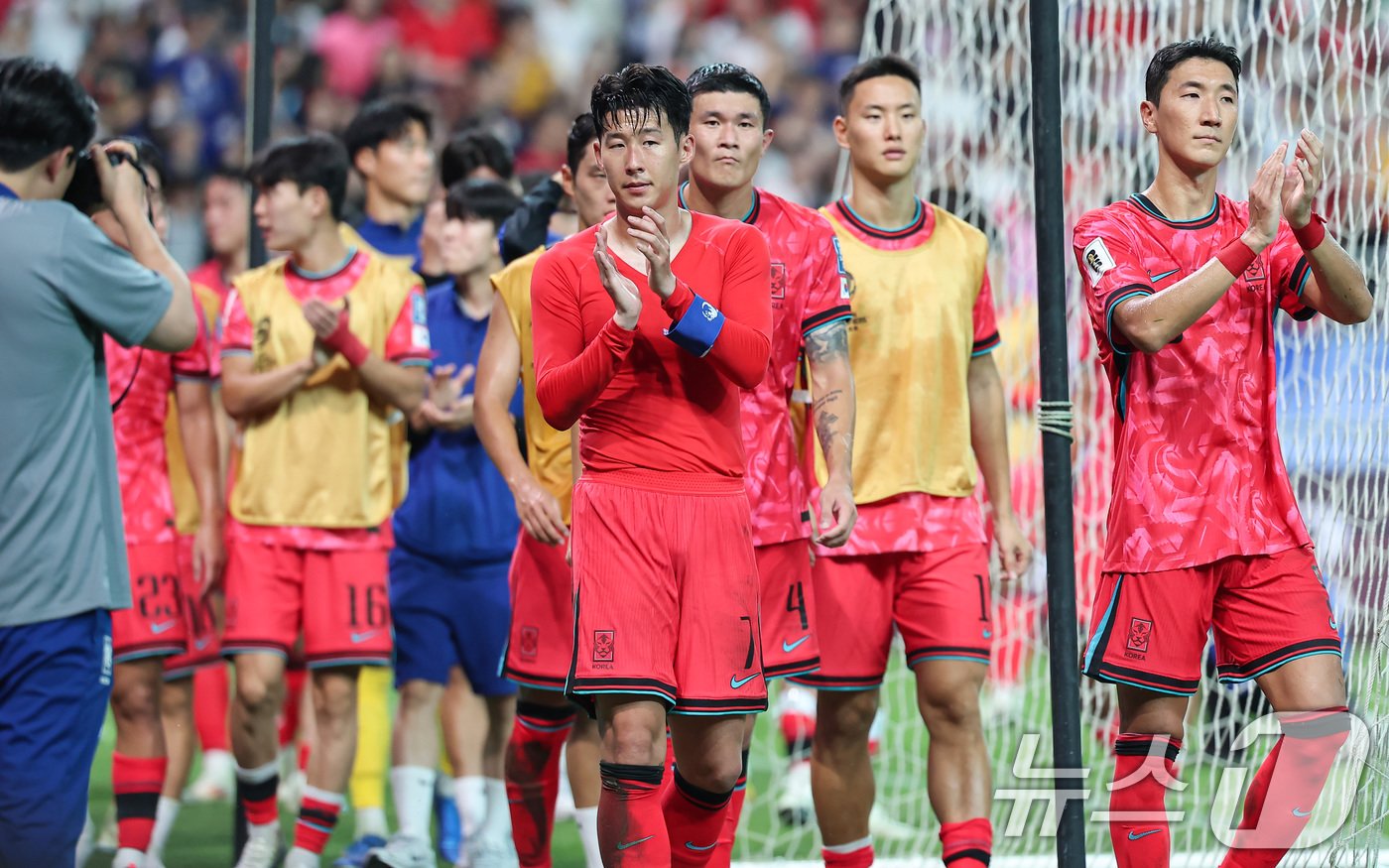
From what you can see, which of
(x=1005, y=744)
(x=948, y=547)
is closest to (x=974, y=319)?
(x=948, y=547)

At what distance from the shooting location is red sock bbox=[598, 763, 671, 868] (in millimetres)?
3865

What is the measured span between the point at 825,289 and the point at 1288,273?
3.87 feet

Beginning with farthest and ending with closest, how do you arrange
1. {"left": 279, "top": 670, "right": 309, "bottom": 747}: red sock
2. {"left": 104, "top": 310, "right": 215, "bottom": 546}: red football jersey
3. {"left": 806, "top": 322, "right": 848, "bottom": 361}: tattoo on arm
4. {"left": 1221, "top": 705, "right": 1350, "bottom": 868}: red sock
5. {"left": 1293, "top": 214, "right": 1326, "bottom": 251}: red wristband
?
{"left": 279, "top": 670, "right": 309, "bottom": 747}: red sock → {"left": 104, "top": 310, "right": 215, "bottom": 546}: red football jersey → {"left": 806, "top": 322, "right": 848, "bottom": 361}: tattoo on arm → {"left": 1221, "top": 705, "right": 1350, "bottom": 868}: red sock → {"left": 1293, "top": 214, "right": 1326, "bottom": 251}: red wristband

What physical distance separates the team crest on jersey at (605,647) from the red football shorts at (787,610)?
88cm

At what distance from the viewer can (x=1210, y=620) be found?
14.2 ft

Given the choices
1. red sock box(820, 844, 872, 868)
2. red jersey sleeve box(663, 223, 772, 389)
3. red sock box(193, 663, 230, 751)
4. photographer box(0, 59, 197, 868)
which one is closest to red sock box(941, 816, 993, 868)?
red sock box(820, 844, 872, 868)

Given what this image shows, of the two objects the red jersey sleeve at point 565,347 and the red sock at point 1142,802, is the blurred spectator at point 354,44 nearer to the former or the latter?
the red jersey sleeve at point 565,347

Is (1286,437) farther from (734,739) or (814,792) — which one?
(734,739)

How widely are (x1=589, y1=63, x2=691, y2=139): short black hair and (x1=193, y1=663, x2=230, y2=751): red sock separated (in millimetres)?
4465

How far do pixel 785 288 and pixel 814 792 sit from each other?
1.47 meters

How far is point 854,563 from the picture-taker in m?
5.10

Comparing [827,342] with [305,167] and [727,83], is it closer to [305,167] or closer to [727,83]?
[727,83]

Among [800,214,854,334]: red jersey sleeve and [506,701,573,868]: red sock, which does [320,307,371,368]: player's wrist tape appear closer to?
[506,701,573,868]: red sock

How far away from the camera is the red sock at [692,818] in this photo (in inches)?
162
